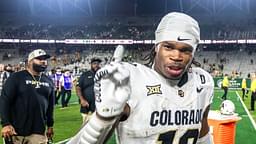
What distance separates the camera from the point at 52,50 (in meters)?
56.0

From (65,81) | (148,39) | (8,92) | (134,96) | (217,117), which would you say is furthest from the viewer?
(148,39)

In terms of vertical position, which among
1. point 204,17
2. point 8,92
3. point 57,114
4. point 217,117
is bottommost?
point 57,114

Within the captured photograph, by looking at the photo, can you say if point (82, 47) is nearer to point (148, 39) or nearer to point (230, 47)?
point (148, 39)

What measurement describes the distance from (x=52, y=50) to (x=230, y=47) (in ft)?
66.1

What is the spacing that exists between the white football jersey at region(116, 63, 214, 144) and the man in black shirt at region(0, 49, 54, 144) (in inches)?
149

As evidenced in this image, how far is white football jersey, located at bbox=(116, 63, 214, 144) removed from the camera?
2594 millimetres

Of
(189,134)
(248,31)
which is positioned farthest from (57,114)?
(248,31)

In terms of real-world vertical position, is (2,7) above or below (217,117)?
above

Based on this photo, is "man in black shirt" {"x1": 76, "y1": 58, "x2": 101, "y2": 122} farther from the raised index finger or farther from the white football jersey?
the raised index finger

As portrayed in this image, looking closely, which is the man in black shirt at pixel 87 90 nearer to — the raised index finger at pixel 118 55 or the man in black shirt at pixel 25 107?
the man in black shirt at pixel 25 107

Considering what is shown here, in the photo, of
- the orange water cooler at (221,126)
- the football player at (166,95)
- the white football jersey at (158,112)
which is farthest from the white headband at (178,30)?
the orange water cooler at (221,126)

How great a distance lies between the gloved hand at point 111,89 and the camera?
79.4 inches

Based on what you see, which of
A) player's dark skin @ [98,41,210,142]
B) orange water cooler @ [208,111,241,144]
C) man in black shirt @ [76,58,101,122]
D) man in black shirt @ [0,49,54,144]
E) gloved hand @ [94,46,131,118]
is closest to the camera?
gloved hand @ [94,46,131,118]

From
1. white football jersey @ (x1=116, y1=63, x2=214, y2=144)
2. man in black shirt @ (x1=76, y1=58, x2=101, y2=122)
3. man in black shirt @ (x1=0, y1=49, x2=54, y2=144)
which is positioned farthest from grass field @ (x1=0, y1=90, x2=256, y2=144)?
white football jersey @ (x1=116, y1=63, x2=214, y2=144)
